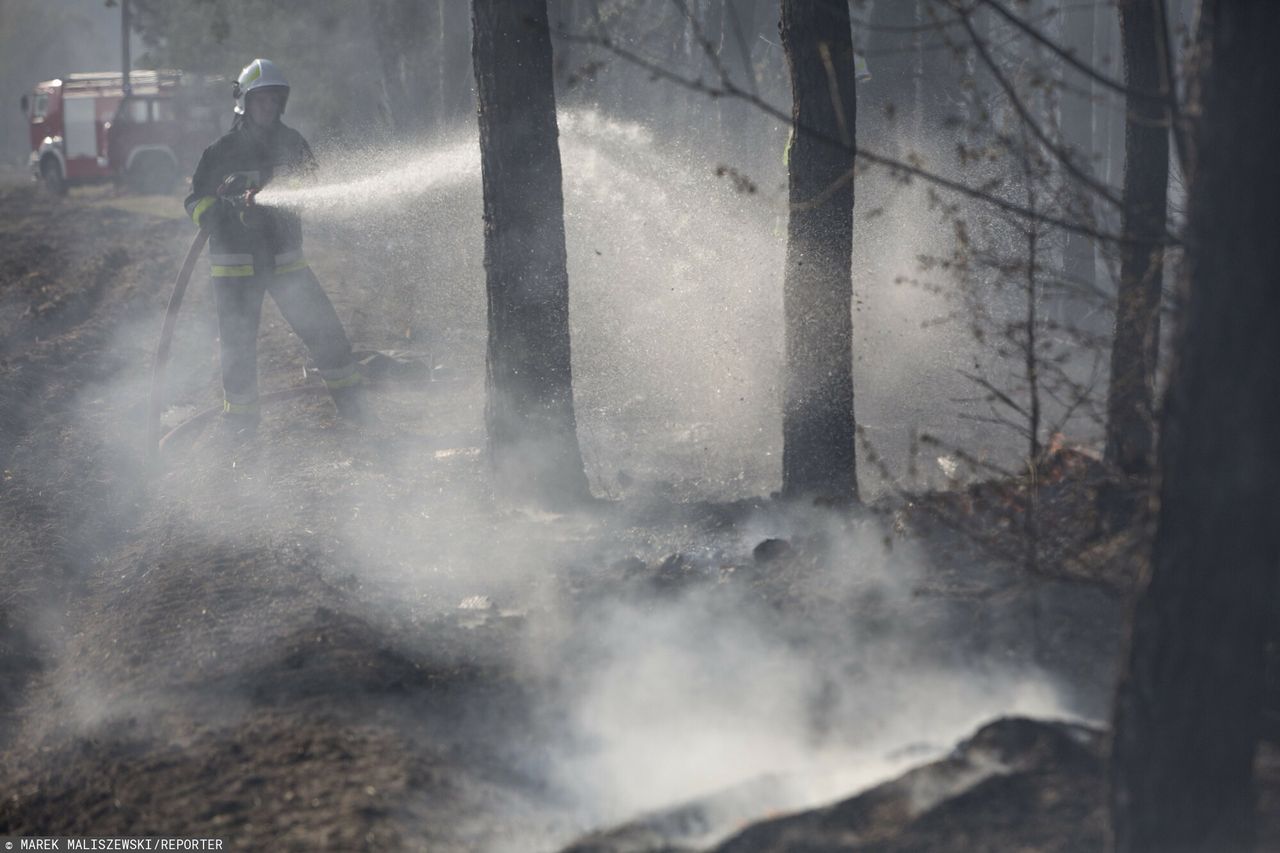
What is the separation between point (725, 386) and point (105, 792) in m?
6.39

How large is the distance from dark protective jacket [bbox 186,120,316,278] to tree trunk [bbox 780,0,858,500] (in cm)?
364

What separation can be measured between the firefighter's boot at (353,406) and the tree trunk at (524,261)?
6.76ft

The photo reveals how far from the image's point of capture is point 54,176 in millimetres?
27719

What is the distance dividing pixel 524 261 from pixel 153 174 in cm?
2287

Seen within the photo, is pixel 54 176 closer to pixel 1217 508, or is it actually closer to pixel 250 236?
pixel 250 236

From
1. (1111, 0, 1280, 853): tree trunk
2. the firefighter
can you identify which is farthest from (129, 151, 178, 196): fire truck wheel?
(1111, 0, 1280, 853): tree trunk

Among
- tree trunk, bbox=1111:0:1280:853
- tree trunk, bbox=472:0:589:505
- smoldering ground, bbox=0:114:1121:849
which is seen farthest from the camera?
tree trunk, bbox=472:0:589:505

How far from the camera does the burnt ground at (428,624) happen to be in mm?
3787

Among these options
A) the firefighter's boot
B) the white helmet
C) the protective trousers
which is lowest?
the firefighter's boot

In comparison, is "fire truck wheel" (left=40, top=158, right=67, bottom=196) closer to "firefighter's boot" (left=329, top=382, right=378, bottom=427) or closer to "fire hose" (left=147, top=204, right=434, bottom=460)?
"fire hose" (left=147, top=204, right=434, bottom=460)

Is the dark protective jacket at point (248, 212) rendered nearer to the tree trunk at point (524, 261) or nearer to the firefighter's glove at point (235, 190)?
the firefighter's glove at point (235, 190)

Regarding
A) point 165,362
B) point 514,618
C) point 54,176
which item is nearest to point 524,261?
point 514,618

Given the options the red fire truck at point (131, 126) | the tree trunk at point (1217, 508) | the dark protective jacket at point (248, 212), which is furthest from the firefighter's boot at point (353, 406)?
the red fire truck at point (131, 126)

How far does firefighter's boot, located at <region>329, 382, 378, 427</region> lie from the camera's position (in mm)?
8883
